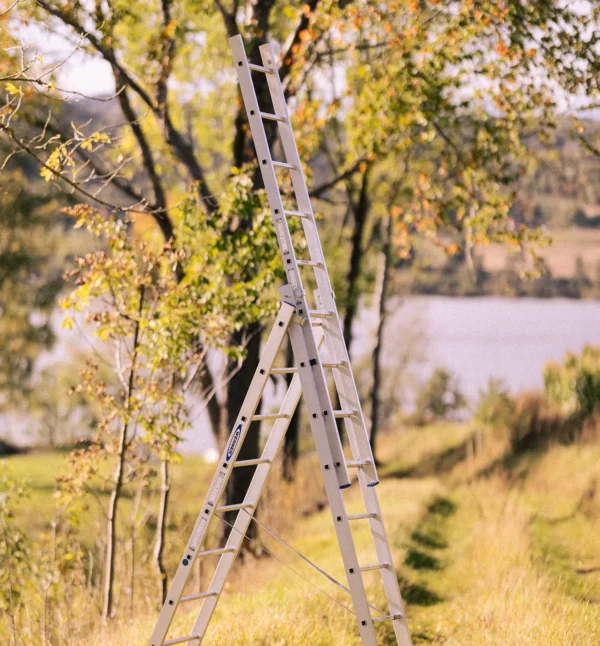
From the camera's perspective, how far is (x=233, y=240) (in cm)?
694

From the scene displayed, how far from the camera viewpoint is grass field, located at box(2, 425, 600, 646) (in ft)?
18.3

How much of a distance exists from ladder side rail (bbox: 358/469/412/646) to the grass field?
2.95 feet

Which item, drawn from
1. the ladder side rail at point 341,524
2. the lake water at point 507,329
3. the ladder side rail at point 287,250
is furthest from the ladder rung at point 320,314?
the lake water at point 507,329

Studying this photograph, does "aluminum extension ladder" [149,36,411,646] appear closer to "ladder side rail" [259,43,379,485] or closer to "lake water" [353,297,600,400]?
"ladder side rail" [259,43,379,485]

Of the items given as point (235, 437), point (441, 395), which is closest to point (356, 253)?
point (235, 437)

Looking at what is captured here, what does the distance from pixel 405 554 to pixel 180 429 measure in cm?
362

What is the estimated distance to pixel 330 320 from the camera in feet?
14.6

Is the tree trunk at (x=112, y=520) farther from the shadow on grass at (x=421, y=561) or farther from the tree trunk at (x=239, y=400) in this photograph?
the shadow on grass at (x=421, y=561)

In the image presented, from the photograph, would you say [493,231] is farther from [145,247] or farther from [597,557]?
[145,247]

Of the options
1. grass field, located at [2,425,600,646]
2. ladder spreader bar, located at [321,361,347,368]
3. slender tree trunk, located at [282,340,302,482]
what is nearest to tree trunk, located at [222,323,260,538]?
grass field, located at [2,425,600,646]

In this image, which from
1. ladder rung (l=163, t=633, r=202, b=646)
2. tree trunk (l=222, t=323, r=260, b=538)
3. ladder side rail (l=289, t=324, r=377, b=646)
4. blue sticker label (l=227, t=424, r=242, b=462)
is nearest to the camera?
ladder side rail (l=289, t=324, r=377, b=646)

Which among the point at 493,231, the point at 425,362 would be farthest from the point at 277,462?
the point at 425,362

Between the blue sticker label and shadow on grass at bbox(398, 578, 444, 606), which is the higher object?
the blue sticker label

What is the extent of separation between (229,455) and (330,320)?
2.92 ft
